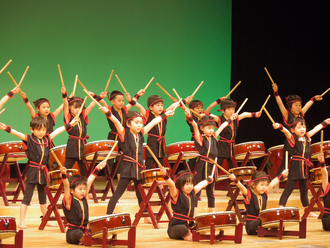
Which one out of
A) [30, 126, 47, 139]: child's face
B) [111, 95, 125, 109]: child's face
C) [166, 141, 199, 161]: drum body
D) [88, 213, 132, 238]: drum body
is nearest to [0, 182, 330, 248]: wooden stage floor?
[88, 213, 132, 238]: drum body

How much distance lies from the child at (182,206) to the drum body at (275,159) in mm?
2538

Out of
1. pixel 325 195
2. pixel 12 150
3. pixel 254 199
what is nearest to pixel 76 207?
pixel 254 199

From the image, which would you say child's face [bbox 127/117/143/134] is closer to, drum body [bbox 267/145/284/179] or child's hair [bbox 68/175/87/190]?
child's hair [bbox 68/175/87/190]

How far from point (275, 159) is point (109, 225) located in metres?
3.46

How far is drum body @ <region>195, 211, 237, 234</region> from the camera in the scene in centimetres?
373

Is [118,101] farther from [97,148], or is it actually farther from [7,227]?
[7,227]

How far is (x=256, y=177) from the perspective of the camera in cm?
429

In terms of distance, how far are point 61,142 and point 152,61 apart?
1.72 meters

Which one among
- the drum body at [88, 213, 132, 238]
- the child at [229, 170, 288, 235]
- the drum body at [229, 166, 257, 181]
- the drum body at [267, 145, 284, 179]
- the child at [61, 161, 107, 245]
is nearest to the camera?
the drum body at [88, 213, 132, 238]

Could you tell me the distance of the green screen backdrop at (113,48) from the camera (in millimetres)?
6539

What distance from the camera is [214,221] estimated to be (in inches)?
147

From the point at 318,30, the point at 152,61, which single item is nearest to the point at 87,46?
the point at 152,61

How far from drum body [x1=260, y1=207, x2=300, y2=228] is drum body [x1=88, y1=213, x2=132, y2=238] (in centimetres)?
118

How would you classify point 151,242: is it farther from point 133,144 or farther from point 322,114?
point 322,114
